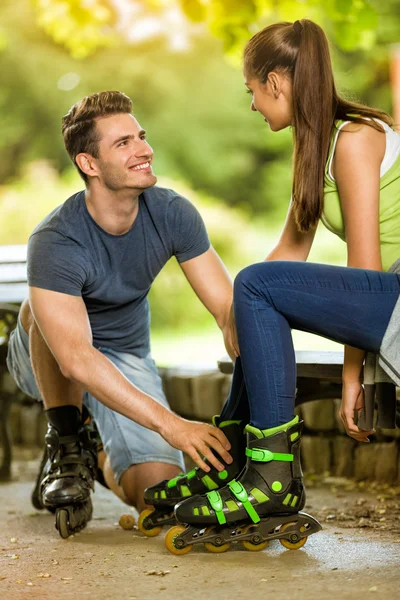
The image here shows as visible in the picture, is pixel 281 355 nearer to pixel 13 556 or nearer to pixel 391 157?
pixel 391 157

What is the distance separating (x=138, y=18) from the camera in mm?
11133

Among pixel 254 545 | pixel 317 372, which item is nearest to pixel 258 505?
pixel 254 545

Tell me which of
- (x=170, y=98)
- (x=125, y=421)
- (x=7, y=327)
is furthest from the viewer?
(x=170, y=98)

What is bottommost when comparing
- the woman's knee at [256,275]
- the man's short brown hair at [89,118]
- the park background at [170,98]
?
the woman's knee at [256,275]

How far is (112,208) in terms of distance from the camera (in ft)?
9.82

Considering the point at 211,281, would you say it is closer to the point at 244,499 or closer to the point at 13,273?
the point at 244,499

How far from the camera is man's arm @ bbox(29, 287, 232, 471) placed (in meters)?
2.55

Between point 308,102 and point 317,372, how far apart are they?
2.49 feet

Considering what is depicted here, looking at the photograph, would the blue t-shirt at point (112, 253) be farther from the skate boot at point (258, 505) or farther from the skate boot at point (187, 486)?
the skate boot at point (258, 505)

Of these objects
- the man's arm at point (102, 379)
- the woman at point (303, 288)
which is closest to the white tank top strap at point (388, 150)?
the woman at point (303, 288)

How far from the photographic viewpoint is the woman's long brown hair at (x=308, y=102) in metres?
2.44

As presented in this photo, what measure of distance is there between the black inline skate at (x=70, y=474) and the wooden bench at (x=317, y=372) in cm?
52

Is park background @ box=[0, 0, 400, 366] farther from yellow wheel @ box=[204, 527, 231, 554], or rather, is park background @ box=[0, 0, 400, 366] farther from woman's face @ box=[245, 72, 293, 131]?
yellow wheel @ box=[204, 527, 231, 554]

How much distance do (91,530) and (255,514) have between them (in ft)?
2.56
